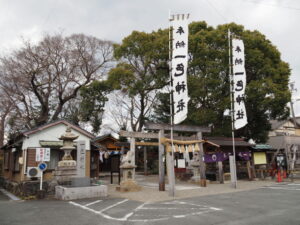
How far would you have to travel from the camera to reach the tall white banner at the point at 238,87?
14320mm

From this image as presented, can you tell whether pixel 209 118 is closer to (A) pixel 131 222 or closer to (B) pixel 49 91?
(A) pixel 131 222

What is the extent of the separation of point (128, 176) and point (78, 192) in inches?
140

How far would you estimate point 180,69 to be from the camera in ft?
40.2

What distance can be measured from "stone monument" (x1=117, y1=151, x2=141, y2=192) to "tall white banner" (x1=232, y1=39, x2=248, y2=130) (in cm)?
666

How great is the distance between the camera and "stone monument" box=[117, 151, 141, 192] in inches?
504

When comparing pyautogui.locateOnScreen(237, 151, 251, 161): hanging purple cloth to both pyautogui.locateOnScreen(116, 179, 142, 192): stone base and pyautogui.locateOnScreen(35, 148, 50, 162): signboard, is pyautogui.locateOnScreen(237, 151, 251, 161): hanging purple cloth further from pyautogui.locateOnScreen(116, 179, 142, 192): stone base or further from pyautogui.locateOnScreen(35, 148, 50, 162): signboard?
pyautogui.locateOnScreen(35, 148, 50, 162): signboard

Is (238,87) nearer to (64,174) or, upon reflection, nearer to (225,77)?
(225,77)

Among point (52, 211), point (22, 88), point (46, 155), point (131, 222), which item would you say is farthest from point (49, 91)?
point (131, 222)

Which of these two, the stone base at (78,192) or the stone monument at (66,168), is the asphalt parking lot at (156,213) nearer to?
the stone base at (78,192)

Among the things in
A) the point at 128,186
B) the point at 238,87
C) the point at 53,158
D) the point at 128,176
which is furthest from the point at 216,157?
the point at 53,158

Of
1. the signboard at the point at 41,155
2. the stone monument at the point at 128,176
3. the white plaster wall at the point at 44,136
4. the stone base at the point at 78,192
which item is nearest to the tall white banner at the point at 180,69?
the stone monument at the point at 128,176

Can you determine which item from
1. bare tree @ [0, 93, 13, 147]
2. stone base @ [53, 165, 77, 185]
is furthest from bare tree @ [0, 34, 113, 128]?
stone base @ [53, 165, 77, 185]

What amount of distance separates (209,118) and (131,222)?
14.5m

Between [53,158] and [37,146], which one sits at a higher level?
[37,146]
